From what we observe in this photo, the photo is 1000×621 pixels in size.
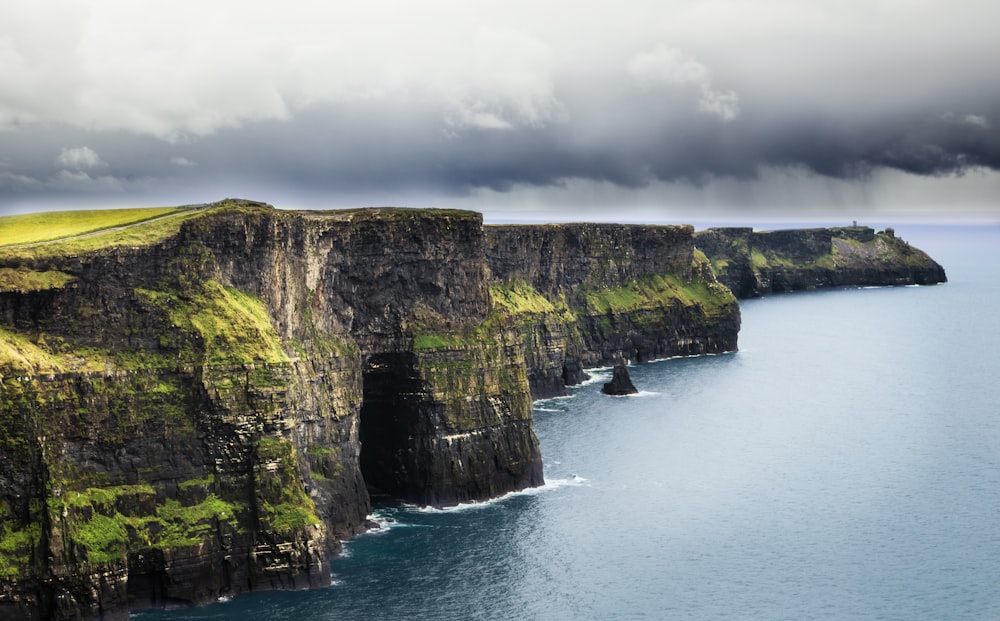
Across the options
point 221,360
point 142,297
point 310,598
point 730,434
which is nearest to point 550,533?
point 310,598

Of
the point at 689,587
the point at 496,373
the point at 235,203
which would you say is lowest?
the point at 689,587

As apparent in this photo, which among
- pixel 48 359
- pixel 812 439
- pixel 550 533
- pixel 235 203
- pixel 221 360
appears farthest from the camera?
pixel 812 439

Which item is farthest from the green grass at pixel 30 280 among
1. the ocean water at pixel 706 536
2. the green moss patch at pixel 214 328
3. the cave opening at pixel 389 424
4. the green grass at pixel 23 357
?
the cave opening at pixel 389 424

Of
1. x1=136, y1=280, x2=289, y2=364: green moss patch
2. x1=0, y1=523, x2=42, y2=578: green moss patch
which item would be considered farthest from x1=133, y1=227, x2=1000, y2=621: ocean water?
x1=136, y1=280, x2=289, y2=364: green moss patch

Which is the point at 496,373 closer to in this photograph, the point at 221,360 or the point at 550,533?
the point at 550,533

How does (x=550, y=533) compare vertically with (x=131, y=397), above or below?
below

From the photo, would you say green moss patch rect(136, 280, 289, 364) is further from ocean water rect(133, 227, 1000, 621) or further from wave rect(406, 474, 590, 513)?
wave rect(406, 474, 590, 513)
